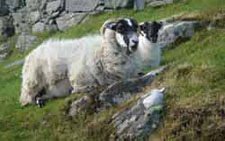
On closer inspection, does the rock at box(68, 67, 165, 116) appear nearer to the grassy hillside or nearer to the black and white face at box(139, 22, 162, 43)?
the grassy hillside

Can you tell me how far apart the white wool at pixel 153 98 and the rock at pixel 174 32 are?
7.59 metres

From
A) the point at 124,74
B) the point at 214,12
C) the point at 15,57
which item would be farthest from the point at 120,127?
the point at 15,57

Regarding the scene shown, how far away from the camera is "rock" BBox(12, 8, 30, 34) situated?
42.0 meters

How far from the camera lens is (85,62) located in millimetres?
12336

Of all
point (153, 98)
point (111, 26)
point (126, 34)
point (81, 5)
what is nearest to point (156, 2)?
point (81, 5)

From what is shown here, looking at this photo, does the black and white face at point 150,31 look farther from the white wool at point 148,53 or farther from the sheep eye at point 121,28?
the sheep eye at point 121,28

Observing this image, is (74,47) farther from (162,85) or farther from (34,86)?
(162,85)

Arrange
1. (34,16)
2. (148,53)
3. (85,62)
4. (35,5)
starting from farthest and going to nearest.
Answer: (34,16) < (35,5) < (148,53) < (85,62)

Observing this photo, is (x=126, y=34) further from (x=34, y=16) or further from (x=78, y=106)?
(x=34, y=16)

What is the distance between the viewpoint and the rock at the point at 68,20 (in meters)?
36.2

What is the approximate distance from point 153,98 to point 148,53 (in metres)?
4.08

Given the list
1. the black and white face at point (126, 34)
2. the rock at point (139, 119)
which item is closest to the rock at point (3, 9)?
the black and white face at point (126, 34)

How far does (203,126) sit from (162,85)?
5.51 feet

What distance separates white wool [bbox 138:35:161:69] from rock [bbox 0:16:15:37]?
3002 cm
